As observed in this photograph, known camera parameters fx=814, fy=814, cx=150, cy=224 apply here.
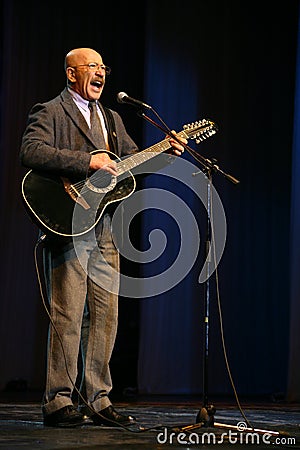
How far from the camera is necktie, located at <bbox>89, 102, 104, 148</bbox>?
10.8 ft

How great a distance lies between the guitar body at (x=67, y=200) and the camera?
3062 millimetres

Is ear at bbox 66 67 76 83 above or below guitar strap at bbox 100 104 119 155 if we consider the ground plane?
above

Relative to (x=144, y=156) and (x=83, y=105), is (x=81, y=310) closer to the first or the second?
(x=144, y=156)

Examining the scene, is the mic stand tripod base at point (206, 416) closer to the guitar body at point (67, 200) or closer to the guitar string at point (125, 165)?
the guitar body at point (67, 200)

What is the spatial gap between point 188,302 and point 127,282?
484 mm

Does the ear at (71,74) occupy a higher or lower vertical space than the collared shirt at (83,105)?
higher

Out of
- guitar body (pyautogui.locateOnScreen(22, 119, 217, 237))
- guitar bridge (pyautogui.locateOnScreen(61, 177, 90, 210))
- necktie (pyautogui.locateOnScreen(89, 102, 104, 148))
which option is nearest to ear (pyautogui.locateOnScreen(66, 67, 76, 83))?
necktie (pyautogui.locateOnScreen(89, 102, 104, 148))

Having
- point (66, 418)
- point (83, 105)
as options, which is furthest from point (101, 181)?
point (66, 418)

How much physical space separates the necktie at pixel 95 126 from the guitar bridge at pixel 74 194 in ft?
0.83

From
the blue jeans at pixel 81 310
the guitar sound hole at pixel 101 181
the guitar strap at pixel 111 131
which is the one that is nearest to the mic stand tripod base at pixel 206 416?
the blue jeans at pixel 81 310

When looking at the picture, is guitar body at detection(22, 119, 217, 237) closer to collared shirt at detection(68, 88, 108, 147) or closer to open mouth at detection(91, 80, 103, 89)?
collared shirt at detection(68, 88, 108, 147)

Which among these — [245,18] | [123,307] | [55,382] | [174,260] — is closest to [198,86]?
[245,18]

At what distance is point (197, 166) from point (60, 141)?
297 cm

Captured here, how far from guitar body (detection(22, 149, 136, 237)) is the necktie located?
210 millimetres
